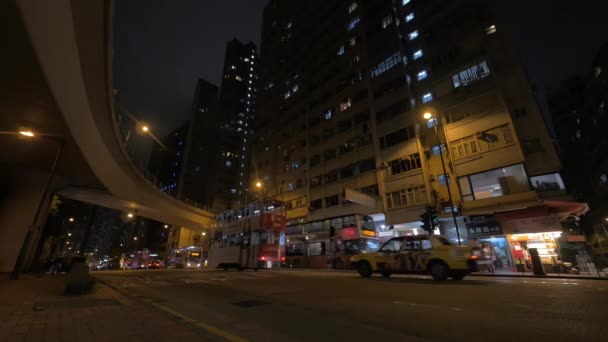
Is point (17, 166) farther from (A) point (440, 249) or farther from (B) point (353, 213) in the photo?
(B) point (353, 213)

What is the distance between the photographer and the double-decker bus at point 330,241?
28.0 metres

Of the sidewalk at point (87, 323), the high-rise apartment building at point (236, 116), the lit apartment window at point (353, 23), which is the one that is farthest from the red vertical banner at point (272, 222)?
the high-rise apartment building at point (236, 116)

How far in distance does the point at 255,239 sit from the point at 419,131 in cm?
2094

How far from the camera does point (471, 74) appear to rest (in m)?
26.1

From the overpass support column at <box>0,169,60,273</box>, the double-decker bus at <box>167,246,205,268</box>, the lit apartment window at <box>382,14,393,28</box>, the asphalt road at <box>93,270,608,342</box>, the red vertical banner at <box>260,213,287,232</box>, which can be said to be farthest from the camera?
the double-decker bus at <box>167,246,205,268</box>

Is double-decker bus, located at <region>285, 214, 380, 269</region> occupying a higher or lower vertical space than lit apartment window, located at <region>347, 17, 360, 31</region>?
lower

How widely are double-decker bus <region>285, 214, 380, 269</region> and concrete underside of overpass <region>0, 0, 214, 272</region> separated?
2009 centimetres

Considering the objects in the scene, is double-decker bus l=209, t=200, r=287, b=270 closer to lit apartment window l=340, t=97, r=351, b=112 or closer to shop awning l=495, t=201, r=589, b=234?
lit apartment window l=340, t=97, r=351, b=112

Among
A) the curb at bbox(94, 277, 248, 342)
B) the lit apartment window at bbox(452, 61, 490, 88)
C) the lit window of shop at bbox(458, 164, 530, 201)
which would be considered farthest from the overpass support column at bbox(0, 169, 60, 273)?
the lit apartment window at bbox(452, 61, 490, 88)

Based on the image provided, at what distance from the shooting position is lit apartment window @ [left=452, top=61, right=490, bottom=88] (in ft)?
82.6

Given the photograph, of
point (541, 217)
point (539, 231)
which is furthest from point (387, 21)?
point (539, 231)

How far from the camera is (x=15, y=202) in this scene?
18.0 metres

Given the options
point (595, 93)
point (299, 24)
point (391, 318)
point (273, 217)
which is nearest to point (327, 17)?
point (299, 24)

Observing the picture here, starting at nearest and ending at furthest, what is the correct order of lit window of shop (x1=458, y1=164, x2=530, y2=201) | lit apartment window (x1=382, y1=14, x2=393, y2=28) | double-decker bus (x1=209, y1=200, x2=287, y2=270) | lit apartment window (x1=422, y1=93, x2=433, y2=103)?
lit window of shop (x1=458, y1=164, x2=530, y2=201)
double-decker bus (x1=209, y1=200, x2=287, y2=270)
lit apartment window (x1=422, y1=93, x2=433, y2=103)
lit apartment window (x1=382, y1=14, x2=393, y2=28)
